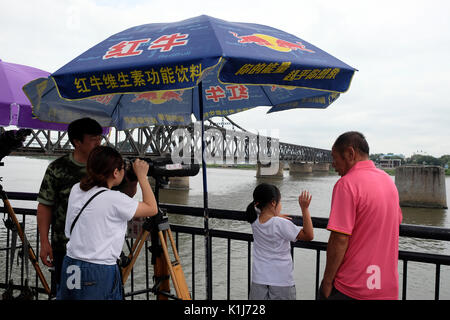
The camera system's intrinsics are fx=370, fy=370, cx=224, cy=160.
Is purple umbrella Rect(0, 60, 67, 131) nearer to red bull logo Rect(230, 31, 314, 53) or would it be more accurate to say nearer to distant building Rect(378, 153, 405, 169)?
red bull logo Rect(230, 31, 314, 53)

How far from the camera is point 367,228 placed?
220 cm

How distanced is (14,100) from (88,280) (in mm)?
3152

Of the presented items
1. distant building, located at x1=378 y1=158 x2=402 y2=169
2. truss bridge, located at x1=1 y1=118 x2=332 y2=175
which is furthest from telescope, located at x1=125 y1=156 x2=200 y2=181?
distant building, located at x1=378 y1=158 x2=402 y2=169

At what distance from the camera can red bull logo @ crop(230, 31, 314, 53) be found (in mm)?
2844

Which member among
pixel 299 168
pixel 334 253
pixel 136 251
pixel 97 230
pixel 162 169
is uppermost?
pixel 162 169

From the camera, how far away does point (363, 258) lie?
2238 mm

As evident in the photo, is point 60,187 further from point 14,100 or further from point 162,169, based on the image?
point 14,100

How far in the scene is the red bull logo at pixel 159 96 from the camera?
16.5 feet

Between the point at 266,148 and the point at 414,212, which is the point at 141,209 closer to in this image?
the point at 414,212

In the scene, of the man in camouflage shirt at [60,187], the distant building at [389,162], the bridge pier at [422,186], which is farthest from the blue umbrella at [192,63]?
the distant building at [389,162]

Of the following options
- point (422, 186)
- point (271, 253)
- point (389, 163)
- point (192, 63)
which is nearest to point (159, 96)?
point (192, 63)

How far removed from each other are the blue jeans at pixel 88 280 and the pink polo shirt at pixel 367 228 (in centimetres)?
140

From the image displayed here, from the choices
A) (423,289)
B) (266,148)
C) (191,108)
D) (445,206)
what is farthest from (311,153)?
(191,108)
